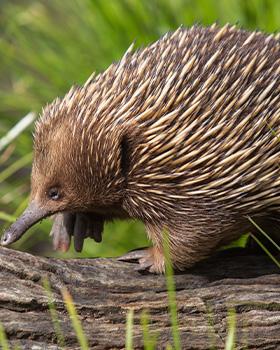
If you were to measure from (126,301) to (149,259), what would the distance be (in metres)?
0.28

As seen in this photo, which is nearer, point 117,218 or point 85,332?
point 85,332

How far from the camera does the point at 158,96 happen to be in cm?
334

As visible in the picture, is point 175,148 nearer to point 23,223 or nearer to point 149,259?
point 149,259

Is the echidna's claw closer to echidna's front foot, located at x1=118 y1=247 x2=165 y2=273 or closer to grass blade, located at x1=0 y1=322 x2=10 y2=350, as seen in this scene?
echidna's front foot, located at x1=118 y1=247 x2=165 y2=273

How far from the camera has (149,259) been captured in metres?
3.42

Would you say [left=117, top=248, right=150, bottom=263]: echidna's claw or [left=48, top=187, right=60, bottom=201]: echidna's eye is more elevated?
[left=48, top=187, right=60, bottom=201]: echidna's eye

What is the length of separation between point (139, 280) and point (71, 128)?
0.60 meters

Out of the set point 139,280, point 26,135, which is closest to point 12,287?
point 139,280

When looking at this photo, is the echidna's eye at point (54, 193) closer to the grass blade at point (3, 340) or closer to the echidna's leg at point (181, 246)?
the echidna's leg at point (181, 246)

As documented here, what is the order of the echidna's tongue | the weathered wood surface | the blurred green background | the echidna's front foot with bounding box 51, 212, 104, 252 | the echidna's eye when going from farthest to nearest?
the blurred green background → the echidna's front foot with bounding box 51, 212, 104, 252 → the echidna's eye → the echidna's tongue → the weathered wood surface

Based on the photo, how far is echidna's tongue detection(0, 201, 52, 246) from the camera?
326cm

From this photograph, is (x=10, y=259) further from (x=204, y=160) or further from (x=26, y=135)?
(x=26, y=135)

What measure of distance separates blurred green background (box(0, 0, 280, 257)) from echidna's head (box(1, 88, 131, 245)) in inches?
59.2

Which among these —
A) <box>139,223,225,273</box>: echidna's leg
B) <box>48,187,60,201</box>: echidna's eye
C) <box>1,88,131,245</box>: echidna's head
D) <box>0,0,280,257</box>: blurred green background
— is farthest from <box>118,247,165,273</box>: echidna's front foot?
<box>0,0,280,257</box>: blurred green background
